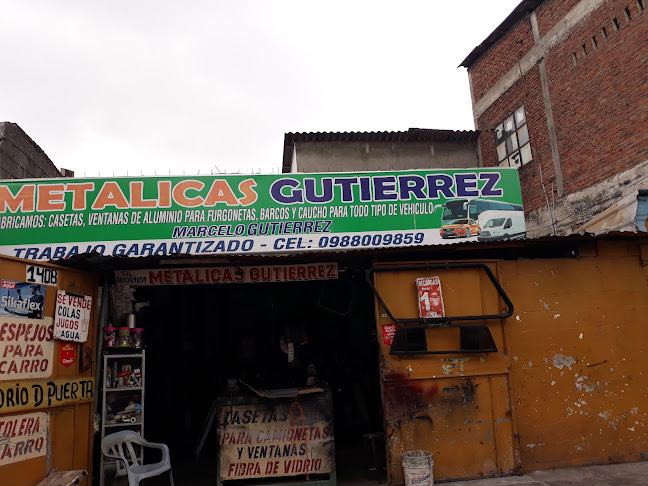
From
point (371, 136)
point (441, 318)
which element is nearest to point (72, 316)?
point (441, 318)

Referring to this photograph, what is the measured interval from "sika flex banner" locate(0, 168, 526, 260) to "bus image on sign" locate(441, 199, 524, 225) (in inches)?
0.8

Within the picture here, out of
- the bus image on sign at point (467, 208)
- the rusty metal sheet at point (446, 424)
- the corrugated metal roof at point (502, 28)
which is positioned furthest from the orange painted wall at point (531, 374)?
the corrugated metal roof at point (502, 28)

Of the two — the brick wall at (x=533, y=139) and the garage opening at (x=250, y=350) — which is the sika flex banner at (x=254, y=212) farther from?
the brick wall at (x=533, y=139)

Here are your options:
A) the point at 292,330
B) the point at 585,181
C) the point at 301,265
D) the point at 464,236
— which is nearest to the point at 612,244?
the point at 464,236

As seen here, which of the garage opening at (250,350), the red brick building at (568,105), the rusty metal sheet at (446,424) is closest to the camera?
the rusty metal sheet at (446,424)

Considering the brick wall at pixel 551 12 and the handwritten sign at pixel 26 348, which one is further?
the brick wall at pixel 551 12

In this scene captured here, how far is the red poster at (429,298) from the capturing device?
6582mm

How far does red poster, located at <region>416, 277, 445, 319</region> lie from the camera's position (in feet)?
21.6

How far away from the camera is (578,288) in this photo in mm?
6902

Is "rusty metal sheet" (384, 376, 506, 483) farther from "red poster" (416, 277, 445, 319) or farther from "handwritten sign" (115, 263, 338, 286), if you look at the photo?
"handwritten sign" (115, 263, 338, 286)

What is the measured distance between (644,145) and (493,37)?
6414 mm

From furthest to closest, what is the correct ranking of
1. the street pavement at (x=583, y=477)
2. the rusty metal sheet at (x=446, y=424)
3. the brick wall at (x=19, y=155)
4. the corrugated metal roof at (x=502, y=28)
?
the corrugated metal roof at (x=502, y=28) → the brick wall at (x=19, y=155) → the rusty metal sheet at (x=446, y=424) → the street pavement at (x=583, y=477)

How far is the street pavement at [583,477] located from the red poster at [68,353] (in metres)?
4.77

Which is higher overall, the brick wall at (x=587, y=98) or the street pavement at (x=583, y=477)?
the brick wall at (x=587, y=98)
